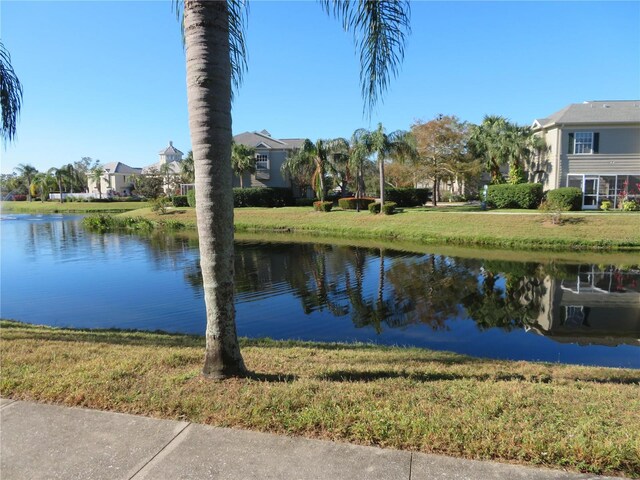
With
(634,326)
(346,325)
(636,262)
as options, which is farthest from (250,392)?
(636,262)

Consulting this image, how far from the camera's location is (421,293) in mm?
14453

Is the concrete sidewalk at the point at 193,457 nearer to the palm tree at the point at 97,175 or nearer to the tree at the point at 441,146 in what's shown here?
the tree at the point at 441,146

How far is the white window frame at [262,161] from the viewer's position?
53125mm

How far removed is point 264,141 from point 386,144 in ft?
73.0

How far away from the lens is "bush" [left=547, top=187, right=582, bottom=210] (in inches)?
1169

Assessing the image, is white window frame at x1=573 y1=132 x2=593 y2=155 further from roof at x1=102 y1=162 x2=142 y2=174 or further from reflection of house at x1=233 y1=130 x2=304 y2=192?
roof at x1=102 y1=162 x2=142 y2=174

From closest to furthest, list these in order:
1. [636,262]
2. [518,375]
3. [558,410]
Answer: [558,410], [518,375], [636,262]

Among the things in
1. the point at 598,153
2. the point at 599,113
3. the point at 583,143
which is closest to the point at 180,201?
the point at 583,143

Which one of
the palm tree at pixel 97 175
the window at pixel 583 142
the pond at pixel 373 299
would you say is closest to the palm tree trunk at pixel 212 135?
the pond at pixel 373 299

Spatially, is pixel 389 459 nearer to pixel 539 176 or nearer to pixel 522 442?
pixel 522 442

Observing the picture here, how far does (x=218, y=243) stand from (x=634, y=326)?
10.7 meters

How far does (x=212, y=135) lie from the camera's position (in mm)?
4336

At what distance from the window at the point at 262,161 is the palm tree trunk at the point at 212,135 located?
49.4 metres

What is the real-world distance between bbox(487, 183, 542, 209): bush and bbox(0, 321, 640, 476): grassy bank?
2968 centimetres
